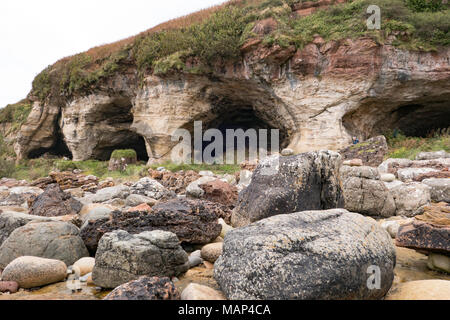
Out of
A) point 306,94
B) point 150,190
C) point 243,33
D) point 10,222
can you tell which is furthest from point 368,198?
point 243,33

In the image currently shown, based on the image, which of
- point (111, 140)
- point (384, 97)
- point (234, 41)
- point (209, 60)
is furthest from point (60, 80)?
point (384, 97)

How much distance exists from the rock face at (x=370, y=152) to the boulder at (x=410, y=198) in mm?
4297

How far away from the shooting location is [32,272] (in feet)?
8.50

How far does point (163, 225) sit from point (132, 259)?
910 millimetres

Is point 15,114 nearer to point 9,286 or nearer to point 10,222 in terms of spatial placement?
point 10,222

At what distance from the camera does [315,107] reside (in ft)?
40.3

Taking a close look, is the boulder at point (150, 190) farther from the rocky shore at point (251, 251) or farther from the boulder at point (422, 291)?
the boulder at point (422, 291)

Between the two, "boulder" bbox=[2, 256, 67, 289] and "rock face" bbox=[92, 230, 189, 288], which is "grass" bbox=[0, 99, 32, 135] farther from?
"rock face" bbox=[92, 230, 189, 288]

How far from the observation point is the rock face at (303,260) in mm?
1903

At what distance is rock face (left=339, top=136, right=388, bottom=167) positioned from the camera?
Answer: 934 centimetres

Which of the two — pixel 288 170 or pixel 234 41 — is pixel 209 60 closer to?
pixel 234 41

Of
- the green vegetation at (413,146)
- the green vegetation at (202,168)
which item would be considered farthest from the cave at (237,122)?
the green vegetation at (413,146)

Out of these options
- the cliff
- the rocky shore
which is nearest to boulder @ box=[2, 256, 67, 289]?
the rocky shore

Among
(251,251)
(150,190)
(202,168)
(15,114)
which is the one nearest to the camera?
(251,251)
